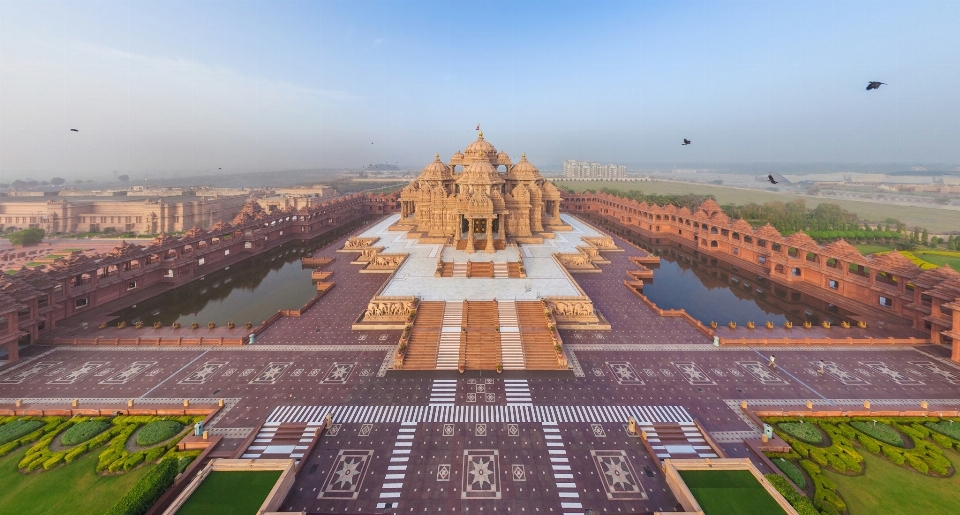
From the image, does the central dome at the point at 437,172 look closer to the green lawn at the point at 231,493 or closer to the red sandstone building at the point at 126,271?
the red sandstone building at the point at 126,271

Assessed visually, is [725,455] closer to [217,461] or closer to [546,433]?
[546,433]

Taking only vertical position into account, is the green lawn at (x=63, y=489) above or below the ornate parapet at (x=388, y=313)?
below

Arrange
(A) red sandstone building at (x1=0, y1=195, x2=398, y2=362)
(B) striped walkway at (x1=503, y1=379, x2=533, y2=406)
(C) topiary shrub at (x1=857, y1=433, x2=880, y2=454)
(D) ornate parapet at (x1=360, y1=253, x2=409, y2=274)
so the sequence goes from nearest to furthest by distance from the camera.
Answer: (C) topiary shrub at (x1=857, y1=433, x2=880, y2=454) → (B) striped walkway at (x1=503, y1=379, x2=533, y2=406) → (A) red sandstone building at (x1=0, y1=195, x2=398, y2=362) → (D) ornate parapet at (x1=360, y1=253, x2=409, y2=274)

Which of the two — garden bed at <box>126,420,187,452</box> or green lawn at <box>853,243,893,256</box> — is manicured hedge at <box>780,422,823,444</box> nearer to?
garden bed at <box>126,420,187,452</box>

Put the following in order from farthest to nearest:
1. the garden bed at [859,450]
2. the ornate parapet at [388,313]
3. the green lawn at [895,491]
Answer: the ornate parapet at [388,313] → the garden bed at [859,450] → the green lawn at [895,491]

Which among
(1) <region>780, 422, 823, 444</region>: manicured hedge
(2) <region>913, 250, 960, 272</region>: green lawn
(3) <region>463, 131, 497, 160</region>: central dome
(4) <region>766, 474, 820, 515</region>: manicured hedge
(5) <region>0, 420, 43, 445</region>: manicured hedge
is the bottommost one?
(5) <region>0, 420, 43, 445</region>: manicured hedge

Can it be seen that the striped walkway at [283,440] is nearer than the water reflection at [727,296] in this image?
Yes

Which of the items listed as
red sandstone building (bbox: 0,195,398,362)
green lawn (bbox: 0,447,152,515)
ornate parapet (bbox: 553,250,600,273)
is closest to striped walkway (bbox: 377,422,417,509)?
green lawn (bbox: 0,447,152,515)

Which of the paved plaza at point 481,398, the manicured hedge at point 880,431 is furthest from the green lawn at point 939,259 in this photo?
the manicured hedge at point 880,431

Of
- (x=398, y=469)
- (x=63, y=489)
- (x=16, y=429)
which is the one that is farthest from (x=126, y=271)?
(x=398, y=469)
